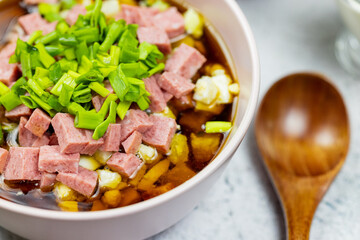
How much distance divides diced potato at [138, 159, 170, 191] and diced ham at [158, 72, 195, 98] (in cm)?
27

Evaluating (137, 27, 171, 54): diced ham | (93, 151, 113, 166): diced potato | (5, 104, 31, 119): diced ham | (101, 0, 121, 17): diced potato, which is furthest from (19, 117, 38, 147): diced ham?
(101, 0, 121, 17): diced potato

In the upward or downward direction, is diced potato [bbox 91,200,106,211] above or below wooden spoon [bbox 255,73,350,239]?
above

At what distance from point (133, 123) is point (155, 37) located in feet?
1.39

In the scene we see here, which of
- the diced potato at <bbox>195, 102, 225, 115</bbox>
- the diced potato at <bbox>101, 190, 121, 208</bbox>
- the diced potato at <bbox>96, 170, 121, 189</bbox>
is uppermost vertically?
the diced potato at <bbox>96, 170, 121, 189</bbox>

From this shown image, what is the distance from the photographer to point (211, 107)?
73.9 inches

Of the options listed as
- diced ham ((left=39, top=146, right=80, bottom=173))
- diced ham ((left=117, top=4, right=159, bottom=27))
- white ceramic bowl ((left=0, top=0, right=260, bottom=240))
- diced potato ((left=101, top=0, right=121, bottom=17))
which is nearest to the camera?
white ceramic bowl ((left=0, top=0, right=260, bottom=240))

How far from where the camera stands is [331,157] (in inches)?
82.7

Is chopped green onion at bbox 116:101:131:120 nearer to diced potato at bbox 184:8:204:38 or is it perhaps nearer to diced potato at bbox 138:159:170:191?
diced potato at bbox 138:159:170:191

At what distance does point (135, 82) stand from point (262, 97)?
0.82 metres

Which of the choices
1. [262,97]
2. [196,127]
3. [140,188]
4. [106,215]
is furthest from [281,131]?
[106,215]

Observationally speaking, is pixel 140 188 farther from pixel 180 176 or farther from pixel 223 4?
pixel 223 4

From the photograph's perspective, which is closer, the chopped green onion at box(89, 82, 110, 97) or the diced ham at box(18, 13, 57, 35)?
the chopped green onion at box(89, 82, 110, 97)

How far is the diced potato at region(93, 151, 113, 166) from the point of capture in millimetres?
1656

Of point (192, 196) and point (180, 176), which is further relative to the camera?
point (180, 176)
